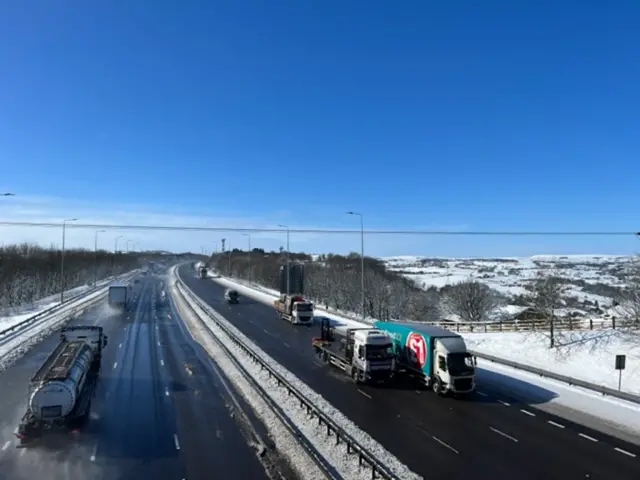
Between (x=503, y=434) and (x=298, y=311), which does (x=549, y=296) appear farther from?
(x=503, y=434)

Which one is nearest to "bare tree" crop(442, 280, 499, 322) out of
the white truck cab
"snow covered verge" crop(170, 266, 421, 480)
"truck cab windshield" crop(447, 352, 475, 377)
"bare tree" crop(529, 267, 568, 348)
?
"bare tree" crop(529, 267, 568, 348)

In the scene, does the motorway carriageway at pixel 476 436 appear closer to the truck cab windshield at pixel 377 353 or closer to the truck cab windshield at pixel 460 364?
the truck cab windshield at pixel 460 364

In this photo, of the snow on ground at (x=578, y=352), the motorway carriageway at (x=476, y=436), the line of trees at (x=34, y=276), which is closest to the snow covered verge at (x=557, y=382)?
the snow on ground at (x=578, y=352)

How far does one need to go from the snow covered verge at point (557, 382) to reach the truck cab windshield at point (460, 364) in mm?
3038

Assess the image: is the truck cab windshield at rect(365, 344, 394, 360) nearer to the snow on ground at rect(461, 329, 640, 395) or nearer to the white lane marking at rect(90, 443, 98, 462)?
the snow on ground at rect(461, 329, 640, 395)

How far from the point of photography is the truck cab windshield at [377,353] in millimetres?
26938

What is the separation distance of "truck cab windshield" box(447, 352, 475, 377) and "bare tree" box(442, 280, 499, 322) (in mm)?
52349

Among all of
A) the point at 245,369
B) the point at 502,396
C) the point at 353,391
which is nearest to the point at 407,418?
the point at 353,391

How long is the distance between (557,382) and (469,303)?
5011 centimetres

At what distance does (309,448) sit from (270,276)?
115961mm

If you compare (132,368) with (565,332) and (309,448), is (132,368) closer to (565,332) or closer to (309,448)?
(309,448)

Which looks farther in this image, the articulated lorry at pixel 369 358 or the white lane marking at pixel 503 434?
the articulated lorry at pixel 369 358

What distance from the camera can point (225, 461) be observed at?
15.7 m

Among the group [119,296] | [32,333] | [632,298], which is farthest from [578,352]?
[119,296]
